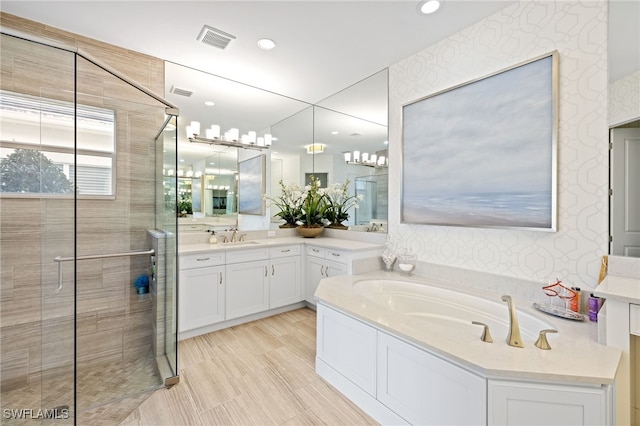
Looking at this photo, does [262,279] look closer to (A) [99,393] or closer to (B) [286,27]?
(A) [99,393]

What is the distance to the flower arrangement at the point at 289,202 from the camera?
3805 mm

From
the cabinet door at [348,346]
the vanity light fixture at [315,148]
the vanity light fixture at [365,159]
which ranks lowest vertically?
the cabinet door at [348,346]

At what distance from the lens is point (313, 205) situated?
3734 mm

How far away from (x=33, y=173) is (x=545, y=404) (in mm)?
3086

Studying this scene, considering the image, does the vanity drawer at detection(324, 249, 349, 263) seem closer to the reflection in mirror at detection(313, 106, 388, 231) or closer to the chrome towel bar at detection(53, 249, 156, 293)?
the reflection in mirror at detection(313, 106, 388, 231)

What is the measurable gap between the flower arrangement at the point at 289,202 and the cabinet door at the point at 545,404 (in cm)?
300

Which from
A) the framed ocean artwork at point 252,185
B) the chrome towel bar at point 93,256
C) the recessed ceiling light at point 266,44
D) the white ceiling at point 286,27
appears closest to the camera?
the chrome towel bar at point 93,256

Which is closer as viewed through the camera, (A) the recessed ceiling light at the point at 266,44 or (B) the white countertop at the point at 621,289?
(B) the white countertop at the point at 621,289

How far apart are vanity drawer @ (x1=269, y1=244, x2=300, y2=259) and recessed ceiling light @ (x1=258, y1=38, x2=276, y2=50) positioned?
2103 millimetres

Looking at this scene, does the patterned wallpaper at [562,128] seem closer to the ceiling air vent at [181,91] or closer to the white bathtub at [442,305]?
the white bathtub at [442,305]

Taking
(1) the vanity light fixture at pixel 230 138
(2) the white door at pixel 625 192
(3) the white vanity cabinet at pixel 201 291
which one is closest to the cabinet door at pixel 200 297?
(3) the white vanity cabinet at pixel 201 291

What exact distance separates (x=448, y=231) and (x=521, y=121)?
3.32 feet

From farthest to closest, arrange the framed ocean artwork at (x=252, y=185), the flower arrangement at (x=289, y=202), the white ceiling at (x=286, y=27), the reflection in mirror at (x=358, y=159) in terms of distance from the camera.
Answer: the flower arrangement at (x=289, y=202), the framed ocean artwork at (x=252, y=185), the reflection in mirror at (x=358, y=159), the white ceiling at (x=286, y=27)

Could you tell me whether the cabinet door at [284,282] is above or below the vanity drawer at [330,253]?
below
